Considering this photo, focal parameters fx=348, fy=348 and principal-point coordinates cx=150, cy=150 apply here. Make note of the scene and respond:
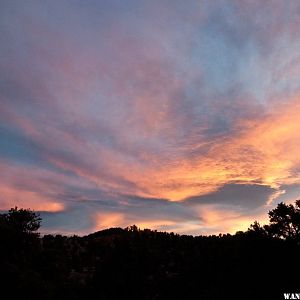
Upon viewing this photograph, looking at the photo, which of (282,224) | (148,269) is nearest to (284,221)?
(282,224)

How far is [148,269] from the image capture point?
127ft

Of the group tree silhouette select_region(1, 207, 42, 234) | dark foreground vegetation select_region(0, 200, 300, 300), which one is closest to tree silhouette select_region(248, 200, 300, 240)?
dark foreground vegetation select_region(0, 200, 300, 300)

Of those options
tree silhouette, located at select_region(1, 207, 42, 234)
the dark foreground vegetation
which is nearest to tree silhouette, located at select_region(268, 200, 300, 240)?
the dark foreground vegetation

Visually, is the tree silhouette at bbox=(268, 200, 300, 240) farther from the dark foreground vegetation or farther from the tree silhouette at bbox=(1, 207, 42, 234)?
the tree silhouette at bbox=(1, 207, 42, 234)

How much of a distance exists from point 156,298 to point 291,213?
22297 millimetres

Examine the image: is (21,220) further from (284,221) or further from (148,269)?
(284,221)

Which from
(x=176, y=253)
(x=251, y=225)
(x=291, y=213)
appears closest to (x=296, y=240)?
(x=291, y=213)

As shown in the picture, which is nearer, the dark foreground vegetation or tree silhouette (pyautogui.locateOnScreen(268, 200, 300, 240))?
the dark foreground vegetation

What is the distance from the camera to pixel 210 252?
58.8 meters

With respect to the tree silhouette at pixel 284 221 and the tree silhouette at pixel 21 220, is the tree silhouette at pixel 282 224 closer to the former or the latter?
the tree silhouette at pixel 284 221

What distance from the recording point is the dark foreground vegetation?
33625mm

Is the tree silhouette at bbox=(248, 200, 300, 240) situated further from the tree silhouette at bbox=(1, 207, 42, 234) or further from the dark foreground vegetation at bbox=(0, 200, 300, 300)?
the tree silhouette at bbox=(1, 207, 42, 234)

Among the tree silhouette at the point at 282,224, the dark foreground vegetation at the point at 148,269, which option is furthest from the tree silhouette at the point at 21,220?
the tree silhouette at the point at 282,224

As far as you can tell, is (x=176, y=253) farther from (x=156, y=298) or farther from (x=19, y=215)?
(x=19, y=215)
